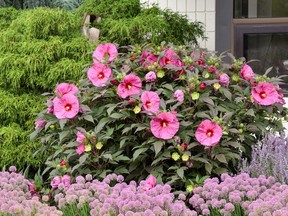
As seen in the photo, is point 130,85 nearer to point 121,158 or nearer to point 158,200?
point 121,158

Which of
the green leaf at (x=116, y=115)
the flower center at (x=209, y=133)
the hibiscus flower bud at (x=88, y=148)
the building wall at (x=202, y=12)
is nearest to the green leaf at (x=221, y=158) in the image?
the flower center at (x=209, y=133)

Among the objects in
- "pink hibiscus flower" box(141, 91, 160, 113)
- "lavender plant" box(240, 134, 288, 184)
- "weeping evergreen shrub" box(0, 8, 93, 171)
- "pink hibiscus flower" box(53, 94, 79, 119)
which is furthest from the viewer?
"weeping evergreen shrub" box(0, 8, 93, 171)

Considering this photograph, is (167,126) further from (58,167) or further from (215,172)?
(58,167)

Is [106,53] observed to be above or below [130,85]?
above

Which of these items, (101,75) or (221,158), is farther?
(101,75)

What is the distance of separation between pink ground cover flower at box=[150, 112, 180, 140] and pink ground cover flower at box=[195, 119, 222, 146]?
0.12m

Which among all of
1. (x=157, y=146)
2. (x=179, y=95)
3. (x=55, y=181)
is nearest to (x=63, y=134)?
(x=55, y=181)

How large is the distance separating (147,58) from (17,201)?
4.46 ft

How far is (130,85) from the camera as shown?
11.9 feet

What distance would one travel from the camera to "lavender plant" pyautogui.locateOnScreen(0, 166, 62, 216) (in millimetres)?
2529

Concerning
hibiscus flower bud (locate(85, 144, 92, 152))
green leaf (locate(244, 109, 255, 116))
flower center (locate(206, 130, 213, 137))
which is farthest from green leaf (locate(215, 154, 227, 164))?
hibiscus flower bud (locate(85, 144, 92, 152))

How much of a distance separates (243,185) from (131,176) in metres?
0.87

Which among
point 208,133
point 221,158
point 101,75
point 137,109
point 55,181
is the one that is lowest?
point 55,181

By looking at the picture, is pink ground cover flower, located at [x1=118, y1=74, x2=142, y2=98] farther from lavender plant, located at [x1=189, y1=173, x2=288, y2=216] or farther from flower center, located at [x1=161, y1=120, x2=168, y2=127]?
lavender plant, located at [x1=189, y1=173, x2=288, y2=216]
